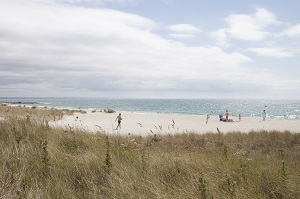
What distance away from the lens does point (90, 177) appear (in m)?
4.46

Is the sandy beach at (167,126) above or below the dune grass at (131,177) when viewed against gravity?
below

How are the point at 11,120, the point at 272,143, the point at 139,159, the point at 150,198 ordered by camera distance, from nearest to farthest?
the point at 150,198 < the point at 139,159 < the point at 11,120 < the point at 272,143

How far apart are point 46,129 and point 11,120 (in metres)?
1.53

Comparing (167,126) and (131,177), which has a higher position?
(131,177)

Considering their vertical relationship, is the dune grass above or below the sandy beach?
above

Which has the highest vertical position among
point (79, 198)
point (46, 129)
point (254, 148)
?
point (46, 129)

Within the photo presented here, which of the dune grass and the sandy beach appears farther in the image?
the sandy beach

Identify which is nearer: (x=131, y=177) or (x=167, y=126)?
(x=131, y=177)

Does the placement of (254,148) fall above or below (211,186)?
below

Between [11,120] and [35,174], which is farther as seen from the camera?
[11,120]

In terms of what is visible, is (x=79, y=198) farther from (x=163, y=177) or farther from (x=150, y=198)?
(x=163, y=177)

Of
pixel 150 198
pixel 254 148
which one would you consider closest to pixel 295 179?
pixel 150 198

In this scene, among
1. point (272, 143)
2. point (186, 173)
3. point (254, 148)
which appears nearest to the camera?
point (186, 173)

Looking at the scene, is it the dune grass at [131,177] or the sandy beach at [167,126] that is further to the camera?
the sandy beach at [167,126]
